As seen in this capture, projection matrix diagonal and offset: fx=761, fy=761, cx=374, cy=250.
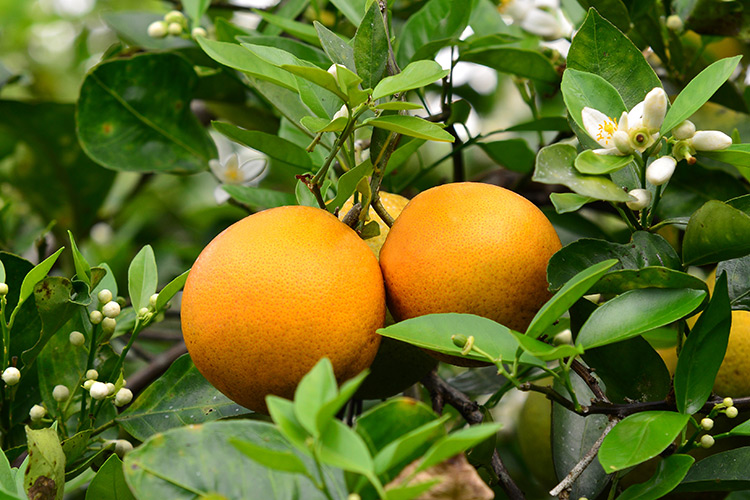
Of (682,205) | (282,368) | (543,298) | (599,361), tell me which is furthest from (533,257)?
(682,205)

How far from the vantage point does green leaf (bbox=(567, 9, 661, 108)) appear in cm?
80

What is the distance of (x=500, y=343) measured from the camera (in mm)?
656

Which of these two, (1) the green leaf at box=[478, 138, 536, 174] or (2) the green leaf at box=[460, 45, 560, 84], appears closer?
(2) the green leaf at box=[460, 45, 560, 84]

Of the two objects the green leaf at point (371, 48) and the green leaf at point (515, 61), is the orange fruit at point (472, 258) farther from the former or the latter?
the green leaf at point (515, 61)

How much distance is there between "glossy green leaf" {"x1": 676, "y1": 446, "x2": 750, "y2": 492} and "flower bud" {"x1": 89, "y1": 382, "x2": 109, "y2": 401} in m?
0.63

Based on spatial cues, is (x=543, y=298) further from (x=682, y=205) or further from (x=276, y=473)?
(x=682, y=205)

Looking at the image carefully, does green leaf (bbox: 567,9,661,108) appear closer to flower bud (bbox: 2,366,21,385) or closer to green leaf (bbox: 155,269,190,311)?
green leaf (bbox: 155,269,190,311)

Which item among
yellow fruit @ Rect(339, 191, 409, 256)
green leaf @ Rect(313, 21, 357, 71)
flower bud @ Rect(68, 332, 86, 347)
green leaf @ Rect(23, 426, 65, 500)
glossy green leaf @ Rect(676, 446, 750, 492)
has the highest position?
green leaf @ Rect(313, 21, 357, 71)

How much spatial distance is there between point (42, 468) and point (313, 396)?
0.38 meters

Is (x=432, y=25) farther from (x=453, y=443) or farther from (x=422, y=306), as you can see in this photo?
(x=453, y=443)

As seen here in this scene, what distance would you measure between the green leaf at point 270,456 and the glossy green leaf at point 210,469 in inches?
3.0

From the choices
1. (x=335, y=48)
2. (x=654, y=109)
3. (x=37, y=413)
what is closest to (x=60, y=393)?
(x=37, y=413)

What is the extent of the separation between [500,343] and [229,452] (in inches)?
9.6

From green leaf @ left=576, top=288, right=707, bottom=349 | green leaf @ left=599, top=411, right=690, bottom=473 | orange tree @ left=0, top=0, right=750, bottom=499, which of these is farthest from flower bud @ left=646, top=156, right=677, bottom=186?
green leaf @ left=599, top=411, right=690, bottom=473
